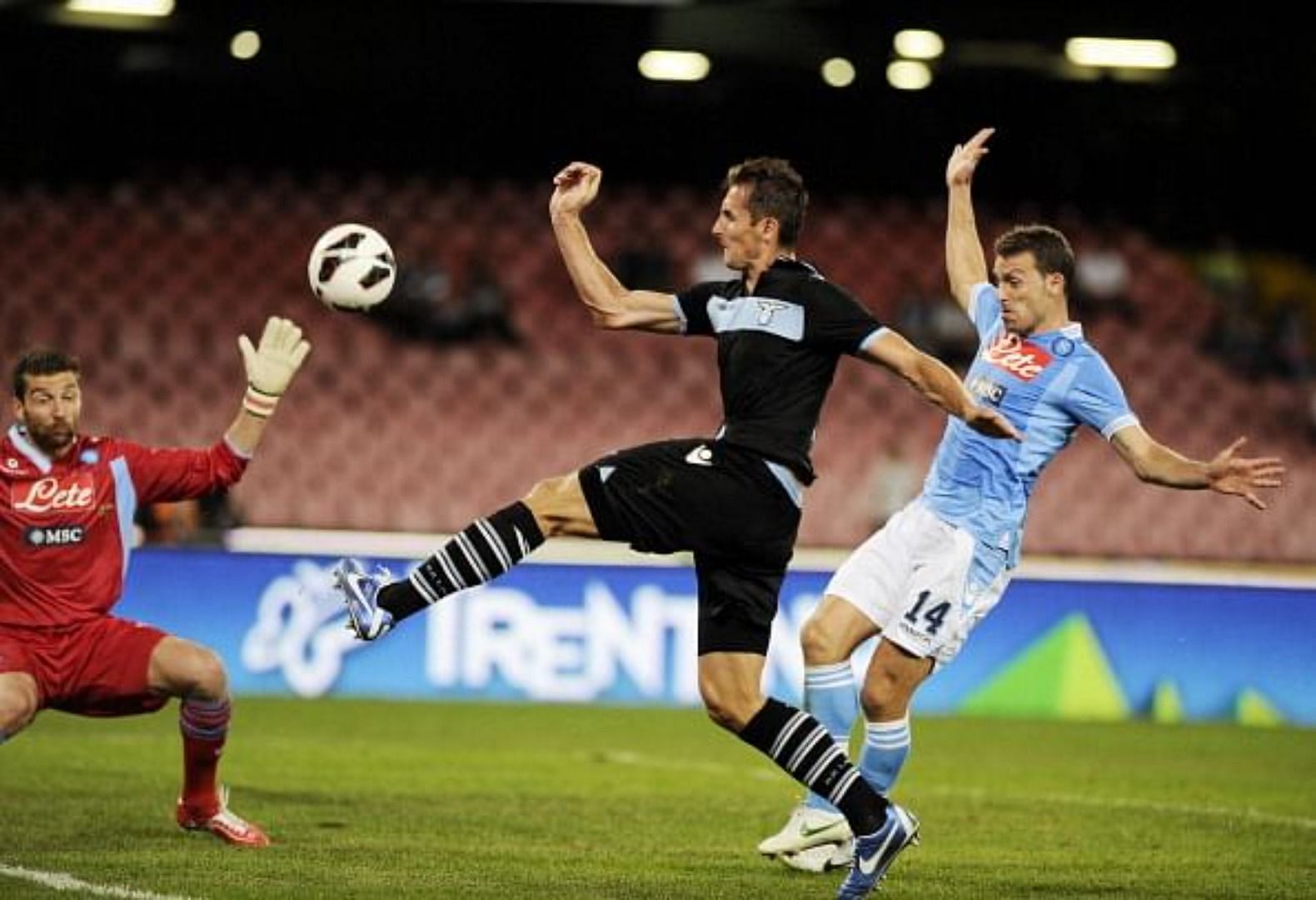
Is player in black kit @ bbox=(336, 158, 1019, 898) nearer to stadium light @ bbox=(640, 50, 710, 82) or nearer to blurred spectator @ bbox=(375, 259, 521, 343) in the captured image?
stadium light @ bbox=(640, 50, 710, 82)

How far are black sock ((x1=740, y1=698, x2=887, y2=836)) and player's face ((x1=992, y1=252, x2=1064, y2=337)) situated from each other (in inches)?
70.6

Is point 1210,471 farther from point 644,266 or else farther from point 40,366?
point 644,266

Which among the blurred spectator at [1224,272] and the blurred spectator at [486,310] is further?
the blurred spectator at [1224,272]

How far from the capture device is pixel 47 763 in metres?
9.70

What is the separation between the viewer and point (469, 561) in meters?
6.54

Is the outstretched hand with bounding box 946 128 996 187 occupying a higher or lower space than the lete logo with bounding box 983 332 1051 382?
higher

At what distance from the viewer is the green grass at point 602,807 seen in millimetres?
6977

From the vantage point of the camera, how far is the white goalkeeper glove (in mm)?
7289

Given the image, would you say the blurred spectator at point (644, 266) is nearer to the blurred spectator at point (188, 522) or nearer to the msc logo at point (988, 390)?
the blurred spectator at point (188, 522)

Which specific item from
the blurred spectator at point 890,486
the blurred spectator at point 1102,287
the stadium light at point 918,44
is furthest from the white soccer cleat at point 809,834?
the blurred spectator at point 1102,287

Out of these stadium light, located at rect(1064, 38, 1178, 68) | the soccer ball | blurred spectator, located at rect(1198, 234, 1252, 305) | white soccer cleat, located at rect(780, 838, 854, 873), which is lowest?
white soccer cleat, located at rect(780, 838, 854, 873)

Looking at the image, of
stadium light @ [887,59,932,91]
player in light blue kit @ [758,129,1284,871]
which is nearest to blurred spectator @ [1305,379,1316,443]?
stadium light @ [887,59,932,91]

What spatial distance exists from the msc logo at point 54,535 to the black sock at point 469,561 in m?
1.33

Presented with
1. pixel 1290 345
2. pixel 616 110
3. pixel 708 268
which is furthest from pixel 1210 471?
pixel 1290 345
